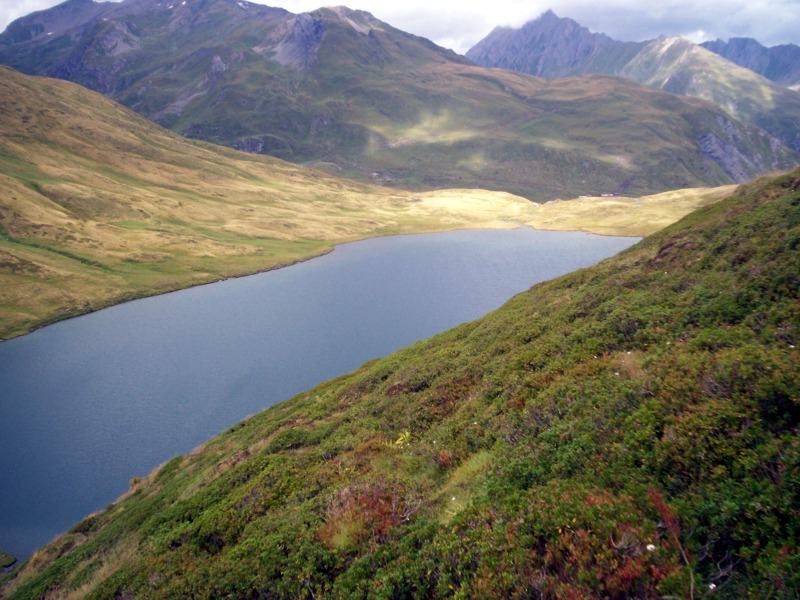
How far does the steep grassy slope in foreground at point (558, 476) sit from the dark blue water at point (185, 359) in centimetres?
2556

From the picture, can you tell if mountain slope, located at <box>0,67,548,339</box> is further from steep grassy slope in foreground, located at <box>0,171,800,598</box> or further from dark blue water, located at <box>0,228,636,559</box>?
steep grassy slope in foreground, located at <box>0,171,800,598</box>

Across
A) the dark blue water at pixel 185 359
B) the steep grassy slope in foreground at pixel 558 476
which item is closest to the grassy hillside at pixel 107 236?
the dark blue water at pixel 185 359

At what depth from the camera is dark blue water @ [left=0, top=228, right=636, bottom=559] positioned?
46625 mm

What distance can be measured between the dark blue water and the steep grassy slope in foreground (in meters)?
25.6

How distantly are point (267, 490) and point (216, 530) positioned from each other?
8.02ft

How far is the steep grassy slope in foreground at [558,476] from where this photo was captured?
7.68 m

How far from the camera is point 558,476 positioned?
35.7ft

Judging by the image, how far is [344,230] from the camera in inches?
7731

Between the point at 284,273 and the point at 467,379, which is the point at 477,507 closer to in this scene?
the point at 467,379

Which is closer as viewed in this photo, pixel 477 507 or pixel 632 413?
pixel 477 507

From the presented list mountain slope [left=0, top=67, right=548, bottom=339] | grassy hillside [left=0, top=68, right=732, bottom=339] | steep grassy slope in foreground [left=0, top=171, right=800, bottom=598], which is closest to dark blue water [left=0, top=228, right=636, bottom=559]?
mountain slope [left=0, top=67, right=548, bottom=339]

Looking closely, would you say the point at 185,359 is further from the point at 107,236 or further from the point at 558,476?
the point at 107,236

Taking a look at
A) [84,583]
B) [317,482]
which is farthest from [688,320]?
[84,583]

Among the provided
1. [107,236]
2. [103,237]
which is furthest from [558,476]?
[107,236]
